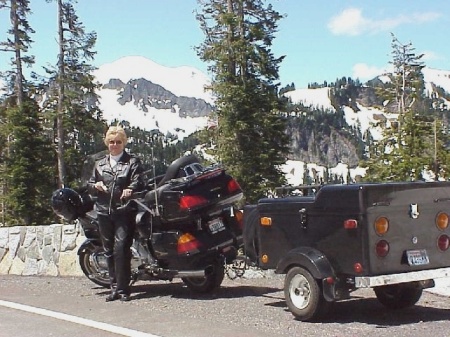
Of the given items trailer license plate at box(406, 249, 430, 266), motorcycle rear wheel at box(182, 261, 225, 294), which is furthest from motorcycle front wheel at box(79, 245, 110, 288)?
trailer license plate at box(406, 249, 430, 266)

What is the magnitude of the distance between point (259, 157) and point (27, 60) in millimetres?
16249

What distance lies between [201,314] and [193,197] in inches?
56.7

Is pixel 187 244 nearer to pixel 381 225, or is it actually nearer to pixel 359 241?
pixel 359 241

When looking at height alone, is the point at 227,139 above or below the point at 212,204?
above

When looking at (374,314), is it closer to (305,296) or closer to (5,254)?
(305,296)

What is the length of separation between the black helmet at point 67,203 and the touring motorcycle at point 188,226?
990 mm

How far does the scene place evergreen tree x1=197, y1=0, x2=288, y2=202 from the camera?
29797 mm

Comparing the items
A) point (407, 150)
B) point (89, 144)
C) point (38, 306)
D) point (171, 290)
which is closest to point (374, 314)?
point (171, 290)

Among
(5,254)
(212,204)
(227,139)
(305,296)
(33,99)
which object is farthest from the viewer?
(33,99)

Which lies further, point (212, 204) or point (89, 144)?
point (89, 144)

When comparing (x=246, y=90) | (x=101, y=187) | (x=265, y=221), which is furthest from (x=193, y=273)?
(x=246, y=90)

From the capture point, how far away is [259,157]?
2994cm

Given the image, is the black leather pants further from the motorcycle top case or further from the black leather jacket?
the motorcycle top case

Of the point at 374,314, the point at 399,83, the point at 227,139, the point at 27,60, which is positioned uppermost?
the point at 27,60
